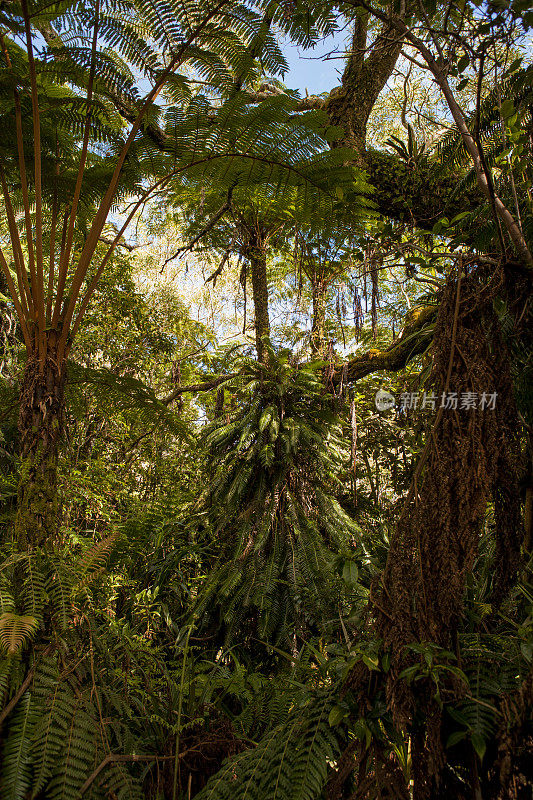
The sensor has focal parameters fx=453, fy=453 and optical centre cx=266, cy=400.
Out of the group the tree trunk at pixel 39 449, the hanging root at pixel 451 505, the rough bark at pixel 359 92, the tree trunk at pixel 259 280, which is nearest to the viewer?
the hanging root at pixel 451 505

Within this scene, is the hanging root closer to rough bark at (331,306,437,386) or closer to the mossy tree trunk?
rough bark at (331,306,437,386)

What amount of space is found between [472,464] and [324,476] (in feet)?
6.33

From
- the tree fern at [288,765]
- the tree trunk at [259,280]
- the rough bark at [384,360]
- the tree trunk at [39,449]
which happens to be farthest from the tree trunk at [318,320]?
the tree fern at [288,765]

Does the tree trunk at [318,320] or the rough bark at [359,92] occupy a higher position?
the rough bark at [359,92]

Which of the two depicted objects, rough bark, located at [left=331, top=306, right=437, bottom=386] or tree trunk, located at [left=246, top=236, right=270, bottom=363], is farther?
→ tree trunk, located at [left=246, top=236, right=270, bottom=363]

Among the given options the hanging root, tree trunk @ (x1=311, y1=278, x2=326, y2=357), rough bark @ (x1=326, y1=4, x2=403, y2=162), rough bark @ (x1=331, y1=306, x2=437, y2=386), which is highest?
rough bark @ (x1=326, y1=4, x2=403, y2=162)

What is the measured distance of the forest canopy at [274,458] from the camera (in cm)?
107

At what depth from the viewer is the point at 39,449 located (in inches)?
62.2

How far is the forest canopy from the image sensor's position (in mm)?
1073

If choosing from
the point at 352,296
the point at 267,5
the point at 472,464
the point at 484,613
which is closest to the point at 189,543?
the point at 352,296

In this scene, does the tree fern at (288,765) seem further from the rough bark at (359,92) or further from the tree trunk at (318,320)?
the rough bark at (359,92)

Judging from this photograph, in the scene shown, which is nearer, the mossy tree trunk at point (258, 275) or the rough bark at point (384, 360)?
the rough bark at point (384, 360)

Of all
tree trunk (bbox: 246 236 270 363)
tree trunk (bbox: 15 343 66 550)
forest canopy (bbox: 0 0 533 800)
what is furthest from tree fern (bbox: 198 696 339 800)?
tree trunk (bbox: 246 236 270 363)

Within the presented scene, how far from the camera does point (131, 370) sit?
4402 millimetres
